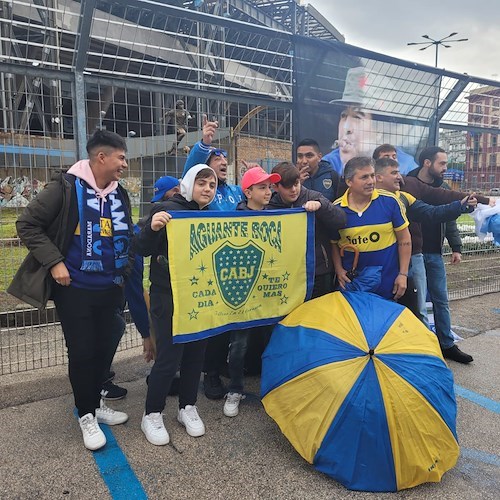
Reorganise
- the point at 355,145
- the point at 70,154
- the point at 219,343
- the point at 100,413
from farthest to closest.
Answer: the point at 355,145 < the point at 70,154 < the point at 219,343 < the point at 100,413

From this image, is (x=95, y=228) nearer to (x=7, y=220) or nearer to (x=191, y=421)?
(x=191, y=421)

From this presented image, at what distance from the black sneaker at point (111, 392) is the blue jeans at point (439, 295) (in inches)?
115

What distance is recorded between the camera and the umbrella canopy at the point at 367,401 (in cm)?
237

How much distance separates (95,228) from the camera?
8.92 feet

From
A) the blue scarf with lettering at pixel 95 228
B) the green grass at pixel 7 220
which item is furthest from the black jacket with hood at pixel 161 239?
the green grass at pixel 7 220

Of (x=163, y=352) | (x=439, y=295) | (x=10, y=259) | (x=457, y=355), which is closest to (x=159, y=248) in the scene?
(x=163, y=352)

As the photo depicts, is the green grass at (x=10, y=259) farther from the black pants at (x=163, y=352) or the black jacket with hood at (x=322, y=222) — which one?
the black jacket with hood at (x=322, y=222)

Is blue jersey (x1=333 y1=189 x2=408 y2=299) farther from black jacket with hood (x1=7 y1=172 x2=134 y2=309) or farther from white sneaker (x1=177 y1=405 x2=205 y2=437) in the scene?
black jacket with hood (x1=7 y1=172 x2=134 y2=309)

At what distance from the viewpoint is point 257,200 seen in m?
3.20

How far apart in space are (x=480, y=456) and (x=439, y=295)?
74.0 inches

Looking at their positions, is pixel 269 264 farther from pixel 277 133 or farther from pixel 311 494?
pixel 277 133

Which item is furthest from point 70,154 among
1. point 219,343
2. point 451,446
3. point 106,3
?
point 451,446

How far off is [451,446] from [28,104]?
3824 millimetres

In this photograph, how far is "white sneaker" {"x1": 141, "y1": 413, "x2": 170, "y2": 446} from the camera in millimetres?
2852
